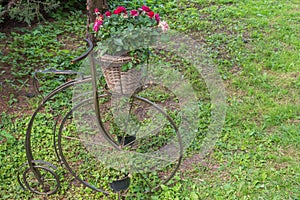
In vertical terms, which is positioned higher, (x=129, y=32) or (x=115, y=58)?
(x=129, y=32)

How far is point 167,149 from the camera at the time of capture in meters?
2.71

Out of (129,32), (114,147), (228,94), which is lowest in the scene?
(228,94)

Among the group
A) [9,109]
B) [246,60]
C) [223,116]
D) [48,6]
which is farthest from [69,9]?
[223,116]

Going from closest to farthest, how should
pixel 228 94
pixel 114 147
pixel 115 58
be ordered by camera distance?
1. pixel 115 58
2. pixel 114 147
3. pixel 228 94

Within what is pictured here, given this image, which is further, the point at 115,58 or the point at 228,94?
the point at 228,94

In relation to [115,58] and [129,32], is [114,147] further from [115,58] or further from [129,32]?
[129,32]

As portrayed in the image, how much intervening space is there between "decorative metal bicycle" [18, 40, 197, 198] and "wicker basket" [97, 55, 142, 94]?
0.17 feet

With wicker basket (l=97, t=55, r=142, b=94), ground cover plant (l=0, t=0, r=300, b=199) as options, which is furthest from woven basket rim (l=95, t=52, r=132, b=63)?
ground cover plant (l=0, t=0, r=300, b=199)

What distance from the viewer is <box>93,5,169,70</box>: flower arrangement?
2.01m

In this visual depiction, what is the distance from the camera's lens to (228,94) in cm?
327

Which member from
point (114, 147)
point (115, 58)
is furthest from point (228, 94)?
point (115, 58)

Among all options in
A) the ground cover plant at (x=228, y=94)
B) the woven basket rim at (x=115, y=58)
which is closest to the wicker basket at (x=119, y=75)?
the woven basket rim at (x=115, y=58)

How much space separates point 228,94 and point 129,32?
1535 mm

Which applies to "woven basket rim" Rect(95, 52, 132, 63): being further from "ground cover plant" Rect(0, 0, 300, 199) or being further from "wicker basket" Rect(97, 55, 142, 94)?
"ground cover plant" Rect(0, 0, 300, 199)
